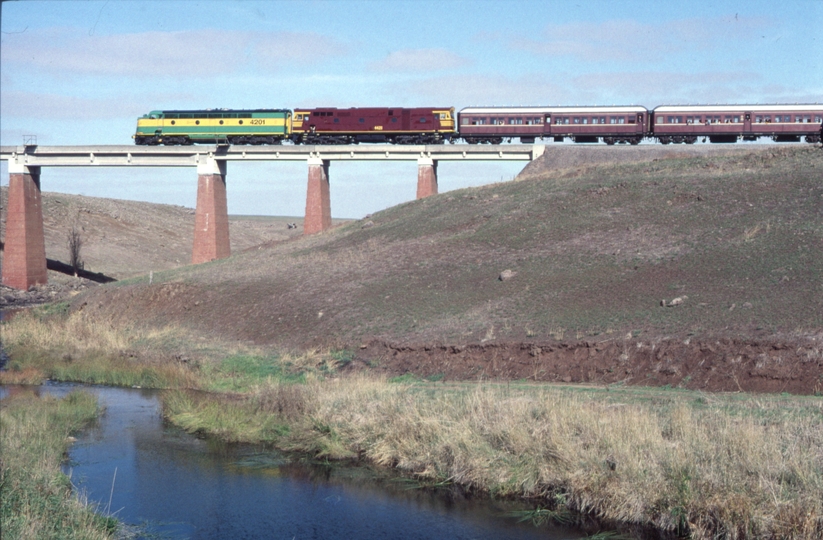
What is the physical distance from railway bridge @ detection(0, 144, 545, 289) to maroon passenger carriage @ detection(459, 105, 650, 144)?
541 cm

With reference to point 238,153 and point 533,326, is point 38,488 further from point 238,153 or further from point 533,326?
point 238,153

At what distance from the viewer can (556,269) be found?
34281 millimetres

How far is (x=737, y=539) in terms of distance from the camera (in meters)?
13.7

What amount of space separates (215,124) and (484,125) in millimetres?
20375

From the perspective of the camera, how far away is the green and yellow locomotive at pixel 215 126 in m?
64.2

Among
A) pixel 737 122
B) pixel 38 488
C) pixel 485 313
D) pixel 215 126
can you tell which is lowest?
pixel 485 313

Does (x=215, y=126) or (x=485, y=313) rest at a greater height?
(x=215, y=126)

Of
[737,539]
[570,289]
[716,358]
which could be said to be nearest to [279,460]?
[737,539]

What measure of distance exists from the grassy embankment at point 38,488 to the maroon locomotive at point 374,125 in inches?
→ 1798

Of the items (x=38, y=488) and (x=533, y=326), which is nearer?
(x=38, y=488)

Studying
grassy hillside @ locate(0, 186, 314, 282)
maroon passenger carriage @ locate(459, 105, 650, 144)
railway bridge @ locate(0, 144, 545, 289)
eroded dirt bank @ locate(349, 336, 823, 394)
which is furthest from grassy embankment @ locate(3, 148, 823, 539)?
grassy hillside @ locate(0, 186, 314, 282)

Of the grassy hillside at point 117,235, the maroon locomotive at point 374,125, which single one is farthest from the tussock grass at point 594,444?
the grassy hillside at point 117,235

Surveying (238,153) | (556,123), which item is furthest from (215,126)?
(556,123)

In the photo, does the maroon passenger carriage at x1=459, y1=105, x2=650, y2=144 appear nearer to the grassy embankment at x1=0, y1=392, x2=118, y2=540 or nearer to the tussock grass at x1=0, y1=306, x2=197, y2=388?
the tussock grass at x1=0, y1=306, x2=197, y2=388
